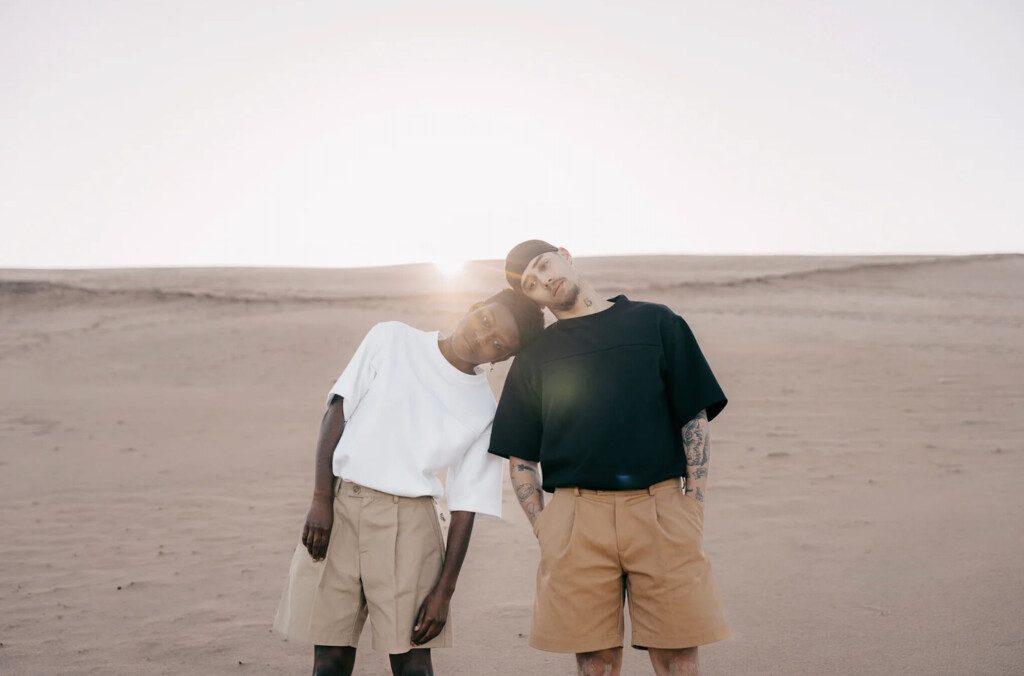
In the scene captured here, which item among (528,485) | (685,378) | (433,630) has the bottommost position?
(433,630)

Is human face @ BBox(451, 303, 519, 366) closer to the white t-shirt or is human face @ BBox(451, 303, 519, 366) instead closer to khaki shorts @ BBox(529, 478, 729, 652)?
the white t-shirt

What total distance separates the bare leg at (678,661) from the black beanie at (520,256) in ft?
4.18

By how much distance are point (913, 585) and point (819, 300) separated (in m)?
19.2

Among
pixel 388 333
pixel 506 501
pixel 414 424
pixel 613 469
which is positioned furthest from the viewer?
pixel 506 501

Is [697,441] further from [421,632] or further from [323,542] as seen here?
[323,542]

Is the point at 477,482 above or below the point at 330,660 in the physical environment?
above

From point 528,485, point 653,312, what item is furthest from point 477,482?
point 653,312

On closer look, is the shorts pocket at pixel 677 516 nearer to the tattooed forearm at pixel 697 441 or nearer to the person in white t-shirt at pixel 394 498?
the tattooed forearm at pixel 697 441

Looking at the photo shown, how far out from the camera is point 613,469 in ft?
8.43

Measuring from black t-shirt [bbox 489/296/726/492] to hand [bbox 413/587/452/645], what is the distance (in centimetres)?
49

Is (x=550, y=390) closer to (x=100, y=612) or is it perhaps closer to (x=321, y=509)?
(x=321, y=509)

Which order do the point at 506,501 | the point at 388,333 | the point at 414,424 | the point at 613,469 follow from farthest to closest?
the point at 506,501 → the point at 388,333 → the point at 414,424 → the point at 613,469

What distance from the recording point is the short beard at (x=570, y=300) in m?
2.76

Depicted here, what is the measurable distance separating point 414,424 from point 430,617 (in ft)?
1.98
